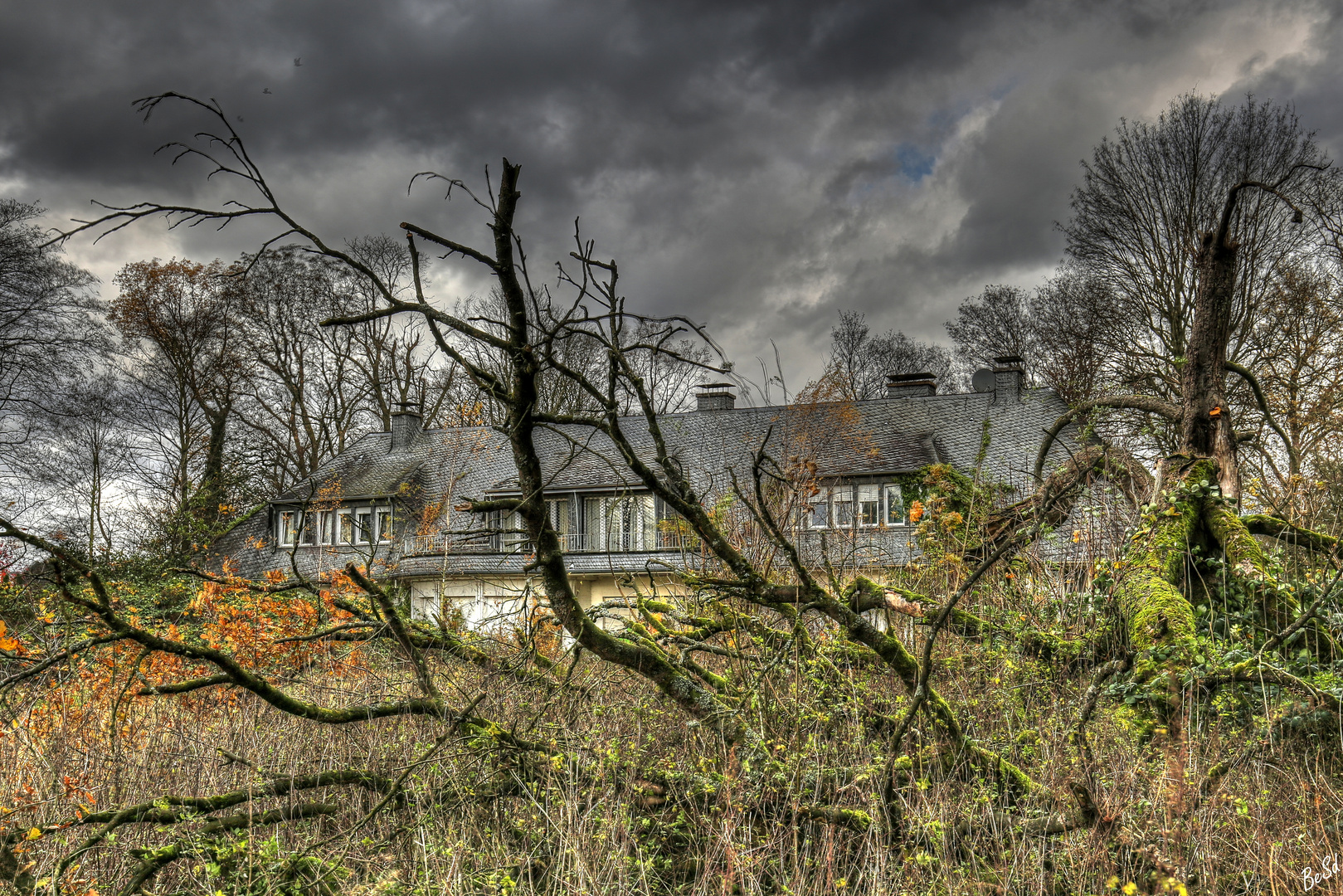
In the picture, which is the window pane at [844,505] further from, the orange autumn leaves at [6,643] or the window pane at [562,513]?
the orange autumn leaves at [6,643]

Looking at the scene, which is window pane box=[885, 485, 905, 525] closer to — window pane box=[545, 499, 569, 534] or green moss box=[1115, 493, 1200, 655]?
window pane box=[545, 499, 569, 534]

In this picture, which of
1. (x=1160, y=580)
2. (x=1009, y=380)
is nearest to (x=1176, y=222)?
(x=1009, y=380)

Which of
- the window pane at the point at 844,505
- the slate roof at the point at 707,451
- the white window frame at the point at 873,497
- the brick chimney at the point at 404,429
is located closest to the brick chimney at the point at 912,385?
the slate roof at the point at 707,451

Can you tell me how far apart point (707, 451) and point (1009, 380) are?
22.8 ft

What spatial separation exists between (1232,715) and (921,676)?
184 cm

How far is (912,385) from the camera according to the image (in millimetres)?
22250

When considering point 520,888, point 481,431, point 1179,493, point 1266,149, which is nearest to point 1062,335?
point 1266,149

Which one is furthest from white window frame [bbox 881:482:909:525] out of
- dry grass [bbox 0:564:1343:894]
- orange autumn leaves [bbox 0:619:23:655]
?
orange autumn leaves [bbox 0:619:23:655]

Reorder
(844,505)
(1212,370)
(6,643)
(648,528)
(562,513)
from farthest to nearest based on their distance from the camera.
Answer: (562,513), (648,528), (844,505), (1212,370), (6,643)

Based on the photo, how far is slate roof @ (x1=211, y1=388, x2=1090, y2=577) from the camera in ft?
59.7

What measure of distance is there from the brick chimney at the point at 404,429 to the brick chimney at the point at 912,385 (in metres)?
12.3

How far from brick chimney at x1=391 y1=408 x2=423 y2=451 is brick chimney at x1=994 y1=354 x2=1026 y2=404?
14563 millimetres

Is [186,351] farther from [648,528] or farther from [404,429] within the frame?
[648,528]
